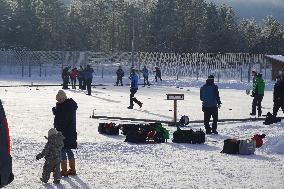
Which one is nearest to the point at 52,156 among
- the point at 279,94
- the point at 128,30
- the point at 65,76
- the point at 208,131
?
the point at 208,131

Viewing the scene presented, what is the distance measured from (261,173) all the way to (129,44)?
292 feet

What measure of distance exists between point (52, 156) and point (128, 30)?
90309 mm

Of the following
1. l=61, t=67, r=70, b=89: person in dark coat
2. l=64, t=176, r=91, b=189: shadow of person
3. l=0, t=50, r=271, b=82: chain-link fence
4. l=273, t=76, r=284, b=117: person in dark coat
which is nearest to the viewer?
l=64, t=176, r=91, b=189: shadow of person

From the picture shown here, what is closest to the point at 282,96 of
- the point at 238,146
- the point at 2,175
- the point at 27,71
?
the point at 238,146

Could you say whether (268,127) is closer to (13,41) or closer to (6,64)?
(6,64)

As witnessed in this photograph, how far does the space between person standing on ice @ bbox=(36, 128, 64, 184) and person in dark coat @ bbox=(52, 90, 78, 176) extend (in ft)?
1.65

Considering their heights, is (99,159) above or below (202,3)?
below

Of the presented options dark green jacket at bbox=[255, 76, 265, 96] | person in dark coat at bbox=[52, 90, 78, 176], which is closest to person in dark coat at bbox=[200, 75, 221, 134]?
dark green jacket at bbox=[255, 76, 265, 96]

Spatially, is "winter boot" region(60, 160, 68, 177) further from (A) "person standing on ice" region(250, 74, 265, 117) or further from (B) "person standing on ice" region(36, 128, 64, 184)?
(A) "person standing on ice" region(250, 74, 265, 117)

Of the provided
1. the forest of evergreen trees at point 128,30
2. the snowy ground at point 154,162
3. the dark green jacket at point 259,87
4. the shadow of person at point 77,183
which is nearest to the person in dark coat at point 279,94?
the snowy ground at point 154,162

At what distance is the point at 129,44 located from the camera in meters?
99.4

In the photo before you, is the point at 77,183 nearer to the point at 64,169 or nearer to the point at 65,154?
the point at 64,169

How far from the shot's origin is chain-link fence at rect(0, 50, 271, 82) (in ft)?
197

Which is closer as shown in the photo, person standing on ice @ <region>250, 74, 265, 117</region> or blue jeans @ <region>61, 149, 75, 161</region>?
blue jeans @ <region>61, 149, 75, 161</region>
